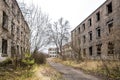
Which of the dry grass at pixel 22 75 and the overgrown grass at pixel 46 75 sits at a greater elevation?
the dry grass at pixel 22 75

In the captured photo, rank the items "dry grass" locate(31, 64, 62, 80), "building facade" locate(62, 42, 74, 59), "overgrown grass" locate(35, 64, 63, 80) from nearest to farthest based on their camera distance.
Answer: "dry grass" locate(31, 64, 62, 80), "overgrown grass" locate(35, 64, 63, 80), "building facade" locate(62, 42, 74, 59)

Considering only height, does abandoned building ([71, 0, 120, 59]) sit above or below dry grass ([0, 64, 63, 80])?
above

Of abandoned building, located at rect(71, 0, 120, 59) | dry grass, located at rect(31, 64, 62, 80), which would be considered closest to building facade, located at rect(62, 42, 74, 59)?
abandoned building, located at rect(71, 0, 120, 59)

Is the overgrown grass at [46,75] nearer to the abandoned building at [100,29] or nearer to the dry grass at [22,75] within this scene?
the dry grass at [22,75]

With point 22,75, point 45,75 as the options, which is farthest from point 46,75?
point 22,75

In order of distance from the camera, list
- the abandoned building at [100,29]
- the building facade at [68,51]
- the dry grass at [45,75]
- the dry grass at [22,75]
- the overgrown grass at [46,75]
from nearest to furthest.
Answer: the dry grass at [22,75] < the dry grass at [45,75] < the overgrown grass at [46,75] < the abandoned building at [100,29] < the building facade at [68,51]

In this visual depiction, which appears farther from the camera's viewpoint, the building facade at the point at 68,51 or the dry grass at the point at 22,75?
the building facade at the point at 68,51

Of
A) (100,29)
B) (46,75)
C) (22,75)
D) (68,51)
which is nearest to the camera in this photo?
(22,75)

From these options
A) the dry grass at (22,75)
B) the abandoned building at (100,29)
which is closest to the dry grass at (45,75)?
the dry grass at (22,75)

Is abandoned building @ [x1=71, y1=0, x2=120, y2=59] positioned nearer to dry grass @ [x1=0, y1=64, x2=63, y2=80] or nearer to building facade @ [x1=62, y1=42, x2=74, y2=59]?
building facade @ [x1=62, y1=42, x2=74, y2=59]

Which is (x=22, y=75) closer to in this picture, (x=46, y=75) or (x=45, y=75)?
(x=45, y=75)

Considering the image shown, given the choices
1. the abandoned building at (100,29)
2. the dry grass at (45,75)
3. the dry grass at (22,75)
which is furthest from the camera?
the abandoned building at (100,29)

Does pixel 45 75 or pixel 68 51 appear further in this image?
pixel 68 51

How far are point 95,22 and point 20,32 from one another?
39.6 feet
